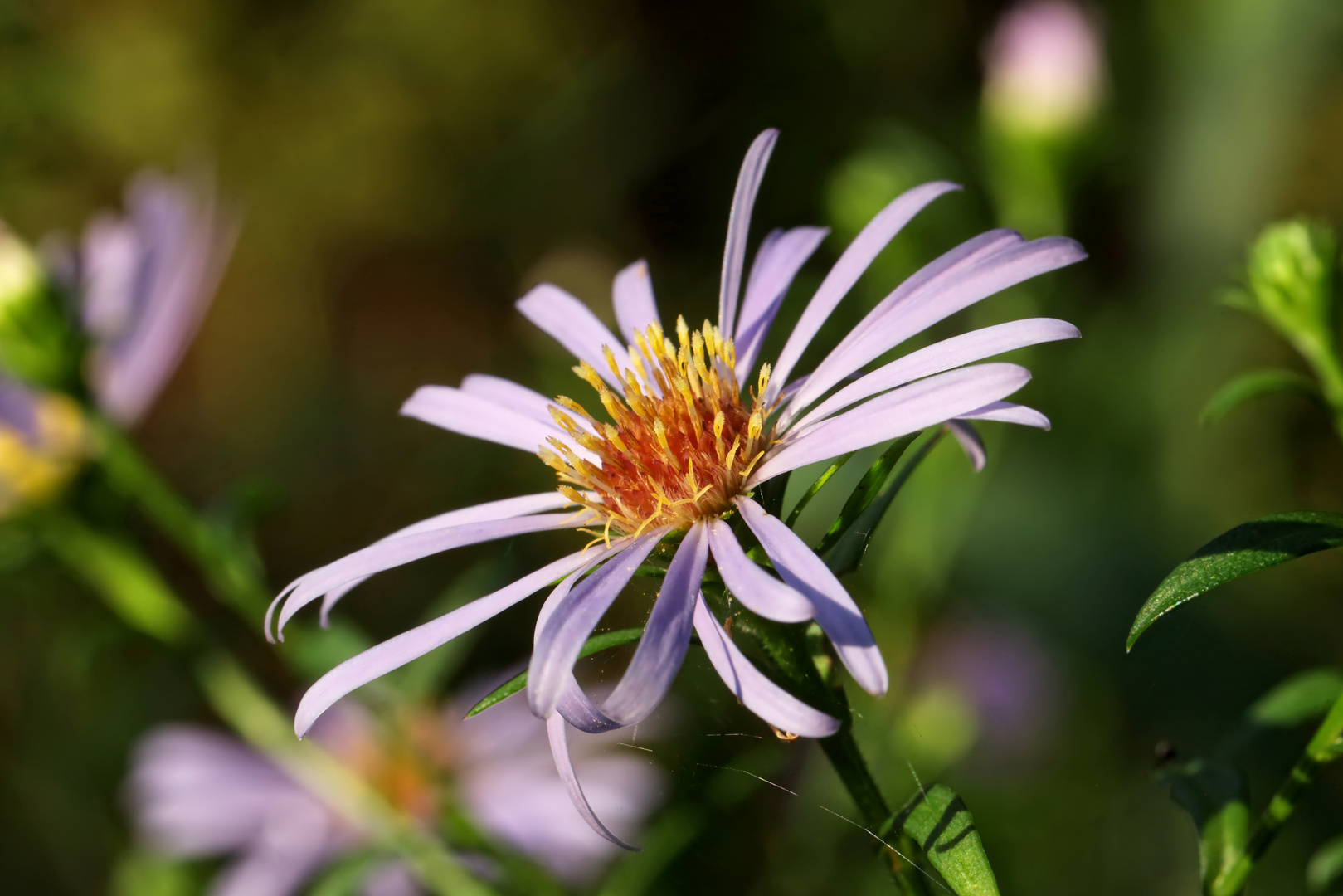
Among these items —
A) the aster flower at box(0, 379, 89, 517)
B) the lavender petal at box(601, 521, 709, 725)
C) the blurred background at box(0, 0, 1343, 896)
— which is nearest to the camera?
the lavender petal at box(601, 521, 709, 725)

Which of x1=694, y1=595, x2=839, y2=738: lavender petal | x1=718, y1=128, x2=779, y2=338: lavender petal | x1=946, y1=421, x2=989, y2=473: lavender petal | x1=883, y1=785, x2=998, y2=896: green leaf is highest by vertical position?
x1=718, y1=128, x2=779, y2=338: lavender petal

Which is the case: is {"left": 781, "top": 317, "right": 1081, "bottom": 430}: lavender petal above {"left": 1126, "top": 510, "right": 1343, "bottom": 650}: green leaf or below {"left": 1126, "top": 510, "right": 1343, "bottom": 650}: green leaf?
above

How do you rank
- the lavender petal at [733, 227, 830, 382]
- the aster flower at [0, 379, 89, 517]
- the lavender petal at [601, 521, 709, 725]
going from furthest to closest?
the aster flower at [0, 379, 89, 517] < the lavender petal at [733, 227, 830, 382] < the lavender petal at [601, 521, 709, 725]

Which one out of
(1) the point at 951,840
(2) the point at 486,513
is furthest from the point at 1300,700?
(2) the point at 486,513

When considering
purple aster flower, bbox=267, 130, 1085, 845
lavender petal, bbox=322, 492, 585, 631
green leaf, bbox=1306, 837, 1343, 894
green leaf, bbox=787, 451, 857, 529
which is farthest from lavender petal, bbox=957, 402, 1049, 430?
green leaf, bbox=1306, 837, 1343, 894

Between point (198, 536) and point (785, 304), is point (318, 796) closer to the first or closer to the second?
point (198, 536)

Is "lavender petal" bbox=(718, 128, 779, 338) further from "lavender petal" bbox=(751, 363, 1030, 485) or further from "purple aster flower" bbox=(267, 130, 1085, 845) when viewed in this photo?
"lavender petal" bbox=(751, 363, 1030, 485)
